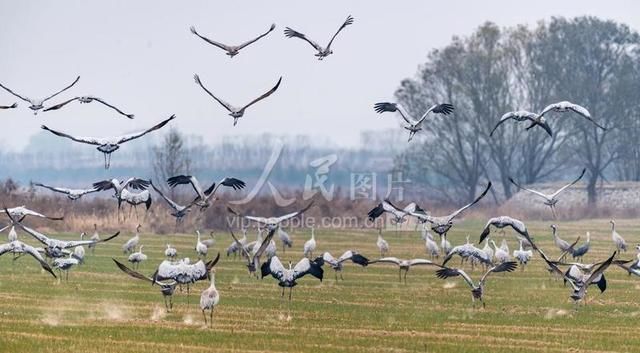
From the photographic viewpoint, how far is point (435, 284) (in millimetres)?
29812

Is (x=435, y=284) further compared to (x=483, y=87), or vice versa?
(x=483, y=87)

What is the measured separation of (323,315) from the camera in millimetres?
22922

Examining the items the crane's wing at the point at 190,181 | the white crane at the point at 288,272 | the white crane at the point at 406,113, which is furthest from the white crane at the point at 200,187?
the white crane at the point at 406,113

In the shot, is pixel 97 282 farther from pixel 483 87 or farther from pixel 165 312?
pixel 483 87

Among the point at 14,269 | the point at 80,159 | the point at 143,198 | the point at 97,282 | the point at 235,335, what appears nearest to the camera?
the point at 235,335

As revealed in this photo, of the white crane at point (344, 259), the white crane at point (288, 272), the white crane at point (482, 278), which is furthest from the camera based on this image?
the white crane at point (344, 259)

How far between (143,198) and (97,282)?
4.22 meters

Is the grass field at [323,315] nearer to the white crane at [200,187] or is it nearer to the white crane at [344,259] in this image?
the white crane at [344,259]

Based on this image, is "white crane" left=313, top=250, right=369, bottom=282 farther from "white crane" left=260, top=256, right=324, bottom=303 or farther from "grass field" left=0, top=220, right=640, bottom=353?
"grass field" left=0, top=220, right=640, bottom=353

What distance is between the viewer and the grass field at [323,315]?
19062 mm

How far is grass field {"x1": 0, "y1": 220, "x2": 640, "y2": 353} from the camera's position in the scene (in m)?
19.1

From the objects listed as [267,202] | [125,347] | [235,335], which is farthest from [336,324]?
[267,202]

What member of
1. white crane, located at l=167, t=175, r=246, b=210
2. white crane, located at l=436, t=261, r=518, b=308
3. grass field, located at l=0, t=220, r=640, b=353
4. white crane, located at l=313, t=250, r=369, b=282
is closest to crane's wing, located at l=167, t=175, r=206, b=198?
white crane, located at l=167, t=175, r=246, b=210

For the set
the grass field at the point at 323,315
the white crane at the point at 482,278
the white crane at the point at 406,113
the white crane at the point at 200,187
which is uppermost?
the white crane at the point at 406,113
